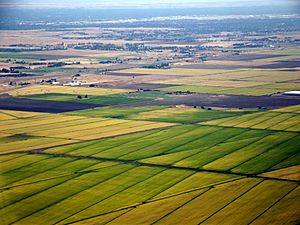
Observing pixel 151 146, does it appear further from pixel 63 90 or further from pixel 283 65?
pixel 283 65

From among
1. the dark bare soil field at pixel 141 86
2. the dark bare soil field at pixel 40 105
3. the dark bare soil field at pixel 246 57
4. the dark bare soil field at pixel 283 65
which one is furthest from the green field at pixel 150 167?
the dark bare soil field at pixel 246 57

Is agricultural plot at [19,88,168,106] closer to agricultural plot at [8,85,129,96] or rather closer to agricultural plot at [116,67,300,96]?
agricultural plot at [8,85,129,96]

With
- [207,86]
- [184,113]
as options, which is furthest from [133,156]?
[207,86]

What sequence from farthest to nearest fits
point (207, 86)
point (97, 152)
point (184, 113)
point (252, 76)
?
1. point (252, 76)
2. point (207, 86)
3. point (184, 113)
4. point (97, 152)

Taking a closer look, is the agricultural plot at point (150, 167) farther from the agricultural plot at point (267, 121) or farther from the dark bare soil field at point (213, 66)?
the dark bare soil field at point (213, 66)

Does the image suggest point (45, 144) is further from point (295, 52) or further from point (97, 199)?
point (295, 52)

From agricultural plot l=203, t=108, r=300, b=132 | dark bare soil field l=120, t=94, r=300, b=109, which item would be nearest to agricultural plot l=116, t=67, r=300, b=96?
dark bare soil field l=120, t=94, r=300, b=109
